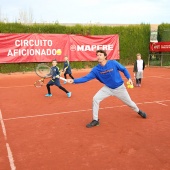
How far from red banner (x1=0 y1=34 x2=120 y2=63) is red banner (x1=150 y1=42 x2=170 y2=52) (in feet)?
10.3

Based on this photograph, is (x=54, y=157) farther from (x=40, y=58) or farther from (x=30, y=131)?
(x=40, y=58)

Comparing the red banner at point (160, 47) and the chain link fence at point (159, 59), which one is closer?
the red banner at point (160, 47)

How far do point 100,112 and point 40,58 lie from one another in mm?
13447

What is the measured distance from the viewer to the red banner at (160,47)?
2242cm

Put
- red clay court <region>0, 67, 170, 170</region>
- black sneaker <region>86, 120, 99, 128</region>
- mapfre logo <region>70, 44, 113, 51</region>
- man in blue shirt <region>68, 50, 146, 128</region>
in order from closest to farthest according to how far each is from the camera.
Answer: red clay court <region>0, 67, 170, 170</region>, man in blue shirt <region>68, 50, 146, 128</region>, black sneaker <region>86, 120, 99, 128</region>, mapfre logo <region>70, 44, 113, 51</region>

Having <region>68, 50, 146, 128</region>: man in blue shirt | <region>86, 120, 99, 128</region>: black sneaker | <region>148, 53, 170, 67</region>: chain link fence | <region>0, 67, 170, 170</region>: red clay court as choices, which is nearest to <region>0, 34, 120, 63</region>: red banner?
<region>148, 53, 170, 67</region>: chain link fence

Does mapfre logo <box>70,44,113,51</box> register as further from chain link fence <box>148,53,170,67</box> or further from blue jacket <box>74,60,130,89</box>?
blue jacket <box>74,60,130,89</box>

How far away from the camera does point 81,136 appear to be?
18.6ft

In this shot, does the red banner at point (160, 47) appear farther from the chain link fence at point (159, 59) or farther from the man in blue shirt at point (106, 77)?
the man in blue shirt at point (106, 77)

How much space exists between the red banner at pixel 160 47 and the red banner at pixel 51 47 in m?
3.15

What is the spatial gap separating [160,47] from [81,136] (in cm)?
1891

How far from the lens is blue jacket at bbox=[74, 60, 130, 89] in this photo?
621cm

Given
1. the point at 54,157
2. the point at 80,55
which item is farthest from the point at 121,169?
the point at 80,55

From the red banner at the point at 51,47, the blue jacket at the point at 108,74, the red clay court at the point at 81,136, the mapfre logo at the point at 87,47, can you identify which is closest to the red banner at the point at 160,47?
the red banner at the point at 51,47
